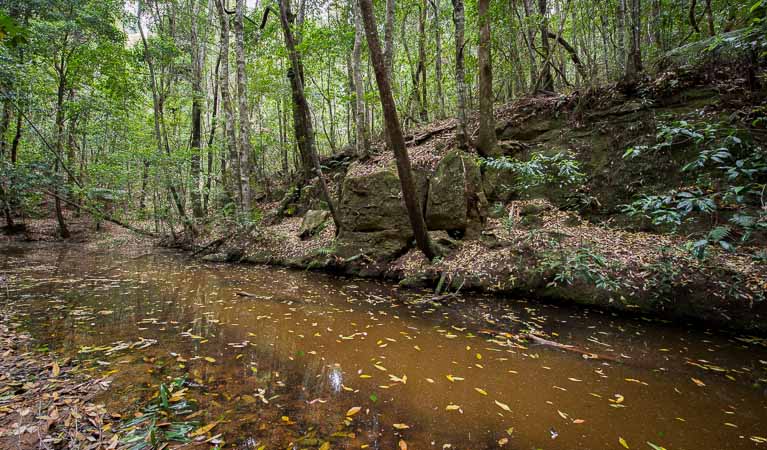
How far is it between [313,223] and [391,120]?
5.94 meters

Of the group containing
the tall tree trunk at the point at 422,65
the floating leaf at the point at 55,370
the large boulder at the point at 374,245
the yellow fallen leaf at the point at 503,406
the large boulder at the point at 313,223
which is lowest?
the yellow fallen leaf at the point at 503,406

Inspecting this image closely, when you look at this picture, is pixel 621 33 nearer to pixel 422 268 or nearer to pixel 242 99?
pixel 422 268

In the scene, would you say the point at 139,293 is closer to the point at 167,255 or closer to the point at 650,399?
the point at 167,255

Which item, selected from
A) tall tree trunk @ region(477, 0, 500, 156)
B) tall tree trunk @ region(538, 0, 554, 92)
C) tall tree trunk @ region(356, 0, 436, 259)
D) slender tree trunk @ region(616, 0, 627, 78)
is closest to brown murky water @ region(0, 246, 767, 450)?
tall tree trunk @ region(356, 0, 436, 259)

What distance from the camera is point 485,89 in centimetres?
924

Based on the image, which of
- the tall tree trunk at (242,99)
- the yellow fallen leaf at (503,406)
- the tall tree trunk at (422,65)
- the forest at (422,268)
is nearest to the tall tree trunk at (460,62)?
the forest at (422,268)

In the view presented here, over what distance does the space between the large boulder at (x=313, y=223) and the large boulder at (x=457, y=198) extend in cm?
417

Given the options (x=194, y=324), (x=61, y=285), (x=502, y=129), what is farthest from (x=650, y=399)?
(x=61, y=285)

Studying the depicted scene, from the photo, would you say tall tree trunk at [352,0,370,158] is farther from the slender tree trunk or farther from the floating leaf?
the floating leaf

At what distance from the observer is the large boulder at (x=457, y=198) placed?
847 centimetres

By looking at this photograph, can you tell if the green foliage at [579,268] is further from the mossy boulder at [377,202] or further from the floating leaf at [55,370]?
the floating leaf at [55,370]

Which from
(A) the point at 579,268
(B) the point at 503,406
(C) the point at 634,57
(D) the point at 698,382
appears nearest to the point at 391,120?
(A) the point at 579,268

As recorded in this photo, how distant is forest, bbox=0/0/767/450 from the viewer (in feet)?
8.67

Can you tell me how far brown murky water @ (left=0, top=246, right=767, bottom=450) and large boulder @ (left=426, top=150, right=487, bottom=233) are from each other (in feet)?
8.55
